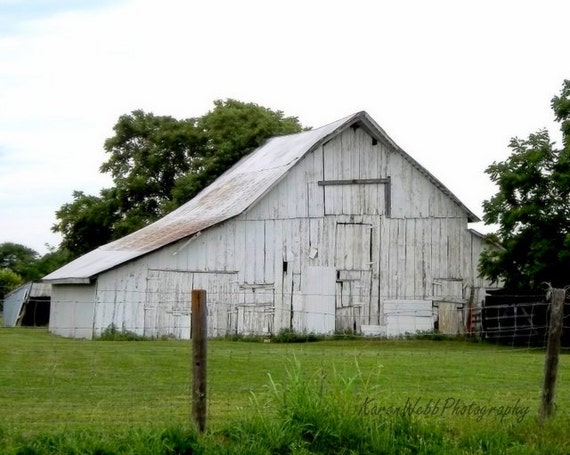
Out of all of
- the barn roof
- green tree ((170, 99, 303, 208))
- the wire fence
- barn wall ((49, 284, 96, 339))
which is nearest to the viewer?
the wire fence

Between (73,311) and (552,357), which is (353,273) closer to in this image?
(73,311)

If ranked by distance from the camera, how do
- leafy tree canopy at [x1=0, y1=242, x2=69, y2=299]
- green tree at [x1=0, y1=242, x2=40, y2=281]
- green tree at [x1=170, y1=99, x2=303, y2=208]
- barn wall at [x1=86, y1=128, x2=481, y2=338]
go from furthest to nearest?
1. green tree at [x1=0, y1=242, x2=40, y2=281]
2. leafy tree canopy at [x1=0, y1=242, x2=69, y2=299]
3. green tree at [x1=170, y1=99, x2=303, y2=208]
4. barn wall at [x1=86, y1=128, x2=481, y2=338]

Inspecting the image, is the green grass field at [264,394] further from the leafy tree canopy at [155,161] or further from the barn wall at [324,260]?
the leafy tree canopy at [155,161]

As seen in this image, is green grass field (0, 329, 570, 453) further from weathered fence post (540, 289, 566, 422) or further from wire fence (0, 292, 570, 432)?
weathered fence post (540, 289, 566, 422)

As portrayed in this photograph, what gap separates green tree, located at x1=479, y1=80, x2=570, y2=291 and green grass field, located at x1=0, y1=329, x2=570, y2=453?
10.4m

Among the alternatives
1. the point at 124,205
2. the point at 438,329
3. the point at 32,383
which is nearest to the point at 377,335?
the point at 438,329

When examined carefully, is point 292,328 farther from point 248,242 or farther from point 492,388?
point 492,388

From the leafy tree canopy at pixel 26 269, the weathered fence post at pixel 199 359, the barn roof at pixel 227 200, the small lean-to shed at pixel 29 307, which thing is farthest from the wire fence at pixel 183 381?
the leafy tree canopy at pixel 26 269

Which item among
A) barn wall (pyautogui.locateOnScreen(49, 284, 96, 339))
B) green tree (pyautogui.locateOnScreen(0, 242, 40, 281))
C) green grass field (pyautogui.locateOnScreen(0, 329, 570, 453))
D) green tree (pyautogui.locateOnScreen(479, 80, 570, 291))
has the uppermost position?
green tree (pyautogui.locateOnScreen(0, 242, 40, 281))

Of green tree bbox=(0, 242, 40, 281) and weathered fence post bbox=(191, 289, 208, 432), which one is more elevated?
green tree bbox=(0, 242, 40, 281)

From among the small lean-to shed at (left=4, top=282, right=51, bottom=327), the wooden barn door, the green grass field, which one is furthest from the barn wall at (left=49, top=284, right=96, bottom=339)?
the small lean-to shed at (left=4, top=282, right=51, bottom=327)

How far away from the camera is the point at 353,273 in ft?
116

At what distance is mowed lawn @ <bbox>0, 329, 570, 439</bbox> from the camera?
11.6 metres

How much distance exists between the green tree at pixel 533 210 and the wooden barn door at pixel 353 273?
13.1 ft
